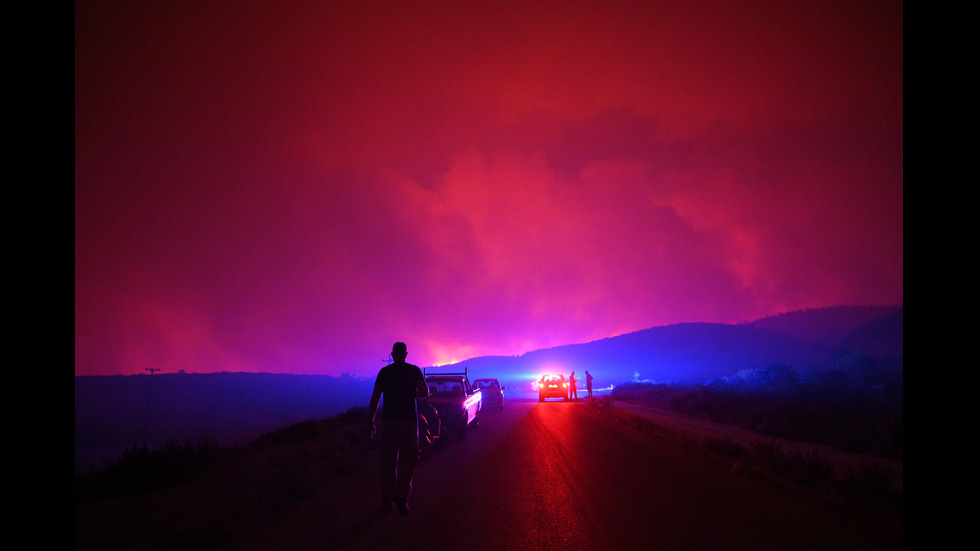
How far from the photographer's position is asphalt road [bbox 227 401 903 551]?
4918 mm

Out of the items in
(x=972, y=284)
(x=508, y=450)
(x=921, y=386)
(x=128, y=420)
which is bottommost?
(x=128, y=420)

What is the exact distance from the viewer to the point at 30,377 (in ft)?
9.52

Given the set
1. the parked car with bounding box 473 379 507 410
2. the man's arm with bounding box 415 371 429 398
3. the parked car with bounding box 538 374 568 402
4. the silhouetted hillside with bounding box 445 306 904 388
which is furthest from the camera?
the silhouetted hillside with bounding box 445 306 904 388

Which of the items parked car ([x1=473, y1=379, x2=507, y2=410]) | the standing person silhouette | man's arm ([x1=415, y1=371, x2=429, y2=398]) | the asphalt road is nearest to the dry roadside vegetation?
the asphalt road

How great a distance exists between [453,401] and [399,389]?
283 inches

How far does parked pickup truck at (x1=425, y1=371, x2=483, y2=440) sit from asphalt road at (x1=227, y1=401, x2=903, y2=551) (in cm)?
321

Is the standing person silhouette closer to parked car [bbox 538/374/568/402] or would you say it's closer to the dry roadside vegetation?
the dry roadside vegetation

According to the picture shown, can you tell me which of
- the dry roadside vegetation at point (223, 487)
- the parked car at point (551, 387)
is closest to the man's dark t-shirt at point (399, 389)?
the dry roadside vegetation at point (223, 487)

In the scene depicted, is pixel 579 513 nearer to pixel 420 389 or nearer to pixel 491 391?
pixel 420 389

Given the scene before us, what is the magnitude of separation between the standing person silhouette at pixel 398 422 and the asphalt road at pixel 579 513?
0.47 meters

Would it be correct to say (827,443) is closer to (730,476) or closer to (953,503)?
(730,476)

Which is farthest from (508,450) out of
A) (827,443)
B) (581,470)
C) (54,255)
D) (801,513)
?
(827,443)

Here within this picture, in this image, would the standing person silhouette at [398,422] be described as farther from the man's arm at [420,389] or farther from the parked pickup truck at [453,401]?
the parked pickup truck at [453,401]

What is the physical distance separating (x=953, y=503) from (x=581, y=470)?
6439mm
